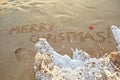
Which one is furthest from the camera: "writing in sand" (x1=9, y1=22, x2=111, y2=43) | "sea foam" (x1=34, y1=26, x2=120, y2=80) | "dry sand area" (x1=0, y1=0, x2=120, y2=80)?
"writing in sand" (x1=9, y1=22, x2=111, y2=43)

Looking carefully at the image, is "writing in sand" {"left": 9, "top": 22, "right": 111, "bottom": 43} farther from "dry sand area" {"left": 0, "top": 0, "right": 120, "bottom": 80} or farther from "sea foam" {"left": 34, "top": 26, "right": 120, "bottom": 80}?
"sea foam" {"left": 34, "top": 26, "right": 120, "bottom": 80}

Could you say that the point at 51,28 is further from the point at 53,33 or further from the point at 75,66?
the point at 75,66

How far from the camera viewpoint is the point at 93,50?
1.98 metres

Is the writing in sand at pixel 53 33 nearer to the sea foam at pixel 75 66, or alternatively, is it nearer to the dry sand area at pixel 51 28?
the dry sand area at pixel 51 28

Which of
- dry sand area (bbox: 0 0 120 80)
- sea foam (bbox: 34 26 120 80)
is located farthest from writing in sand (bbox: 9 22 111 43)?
sea foam (bbox: 34 26 120 80)

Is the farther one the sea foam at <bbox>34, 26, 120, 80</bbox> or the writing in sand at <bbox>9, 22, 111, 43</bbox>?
the writing in sand at <bbox>9, 22, 111, 43</bbox>

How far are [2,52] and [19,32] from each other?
0.25 m

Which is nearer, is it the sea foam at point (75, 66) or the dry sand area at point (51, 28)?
the sea foam at point (75, 66)

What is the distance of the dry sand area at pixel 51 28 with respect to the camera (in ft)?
6.45

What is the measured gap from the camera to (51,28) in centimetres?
220

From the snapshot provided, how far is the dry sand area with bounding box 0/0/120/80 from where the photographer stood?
1.96m

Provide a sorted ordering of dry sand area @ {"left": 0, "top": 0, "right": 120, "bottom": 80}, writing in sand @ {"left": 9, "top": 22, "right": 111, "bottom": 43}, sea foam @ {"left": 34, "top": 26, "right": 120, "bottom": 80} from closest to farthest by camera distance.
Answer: sea foam @ {"left": 34, "top": 26, "right": 120, "bottom": 80} < dry sand area @ {"left": 0, "top": 0, "right": 120, "bottom": 80} < writing in sand @ {"left": 9, "top": 22, "right": 111, "bottom": 43}

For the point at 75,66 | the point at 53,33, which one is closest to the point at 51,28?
the point at 53,33

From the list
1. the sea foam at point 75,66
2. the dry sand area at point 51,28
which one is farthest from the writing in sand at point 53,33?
the sea foam at point 75,66
